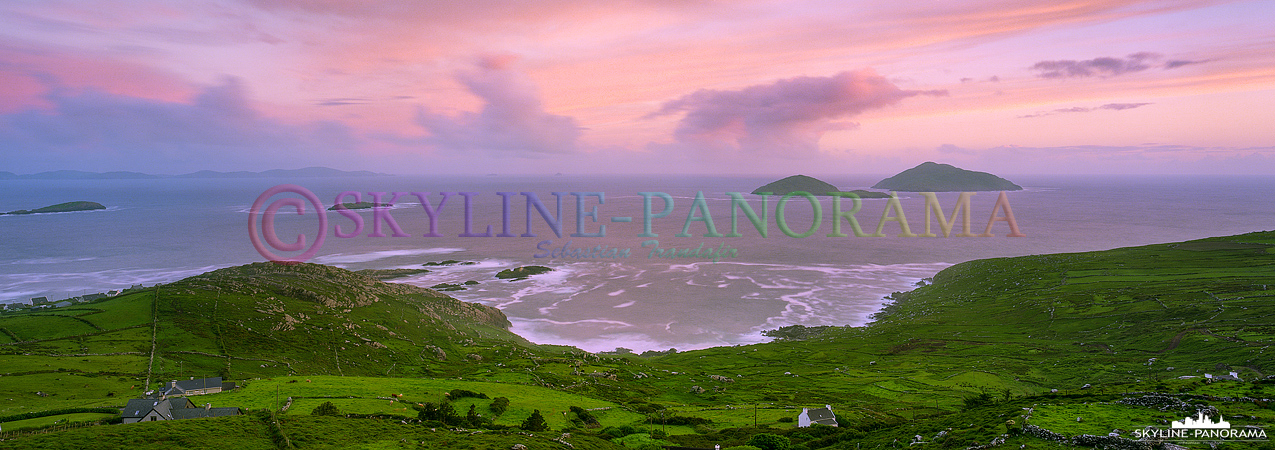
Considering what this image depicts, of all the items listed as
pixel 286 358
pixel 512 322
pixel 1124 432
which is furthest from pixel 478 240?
pixel 1124 432

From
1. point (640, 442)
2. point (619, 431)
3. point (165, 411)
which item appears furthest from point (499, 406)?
point (165, 411)

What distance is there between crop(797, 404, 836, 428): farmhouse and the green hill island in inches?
15.0

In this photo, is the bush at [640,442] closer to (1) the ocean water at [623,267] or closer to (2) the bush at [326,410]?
(2) the bush at [326,410]

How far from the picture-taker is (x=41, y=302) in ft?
271

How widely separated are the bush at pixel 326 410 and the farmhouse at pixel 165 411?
4529mm

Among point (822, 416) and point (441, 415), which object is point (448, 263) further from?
point (822, 416)

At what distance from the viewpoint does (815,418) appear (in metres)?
45.3

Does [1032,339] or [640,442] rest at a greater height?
[640,442]

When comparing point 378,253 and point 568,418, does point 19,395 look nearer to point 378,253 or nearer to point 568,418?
point 568,418

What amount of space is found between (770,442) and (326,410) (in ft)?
103

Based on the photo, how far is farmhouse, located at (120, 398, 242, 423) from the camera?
117ft

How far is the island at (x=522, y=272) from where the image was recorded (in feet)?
428

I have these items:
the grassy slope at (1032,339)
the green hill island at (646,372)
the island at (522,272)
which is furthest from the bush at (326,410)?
the island at (522,272)

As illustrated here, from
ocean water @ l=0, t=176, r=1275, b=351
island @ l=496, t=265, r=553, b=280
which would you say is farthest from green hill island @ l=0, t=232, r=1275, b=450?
island @ l=496, t=265, r=553, b=280
